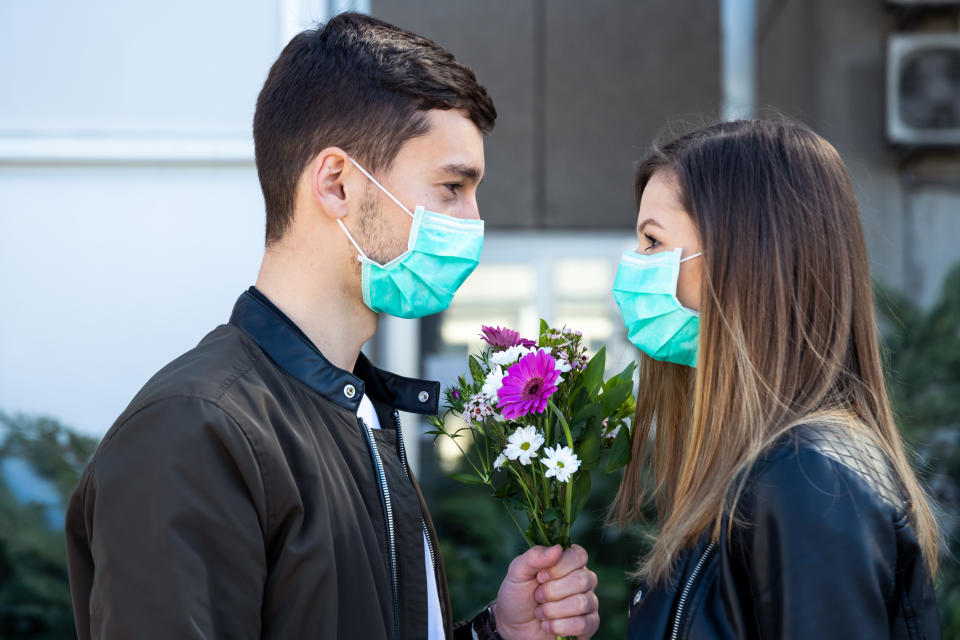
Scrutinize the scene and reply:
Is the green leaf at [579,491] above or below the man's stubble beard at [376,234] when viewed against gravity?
below

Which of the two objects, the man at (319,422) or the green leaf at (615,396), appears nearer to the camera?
the man at (319,422)

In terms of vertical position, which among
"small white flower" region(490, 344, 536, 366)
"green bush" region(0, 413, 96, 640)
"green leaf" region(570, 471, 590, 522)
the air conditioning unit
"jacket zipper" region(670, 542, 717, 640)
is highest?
the air conditioning unit

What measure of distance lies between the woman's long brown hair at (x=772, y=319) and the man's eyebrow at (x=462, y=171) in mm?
517

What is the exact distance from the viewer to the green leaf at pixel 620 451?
6.91 feet

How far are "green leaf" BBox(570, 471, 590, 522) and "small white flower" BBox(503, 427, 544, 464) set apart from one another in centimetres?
17

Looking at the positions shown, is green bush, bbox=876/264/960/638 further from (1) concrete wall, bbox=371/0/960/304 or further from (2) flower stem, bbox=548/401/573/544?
(2) flower stem, bbox=548/401/573/544

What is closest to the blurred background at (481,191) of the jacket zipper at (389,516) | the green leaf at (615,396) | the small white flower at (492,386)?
the green leaf at (615,396)

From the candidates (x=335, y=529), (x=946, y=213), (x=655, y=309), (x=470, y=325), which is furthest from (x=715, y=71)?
(x=335, y=529)

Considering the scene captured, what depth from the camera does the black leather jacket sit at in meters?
1.45

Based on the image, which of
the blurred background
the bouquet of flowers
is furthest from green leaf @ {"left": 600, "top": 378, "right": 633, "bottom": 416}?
the blurred background

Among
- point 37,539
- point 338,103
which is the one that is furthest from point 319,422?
point 37,539

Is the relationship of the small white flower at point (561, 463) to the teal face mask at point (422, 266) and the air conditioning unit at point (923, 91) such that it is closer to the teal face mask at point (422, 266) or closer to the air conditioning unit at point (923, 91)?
the teal face mask at point (422, 266)

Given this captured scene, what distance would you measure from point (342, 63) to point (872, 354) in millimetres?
1318

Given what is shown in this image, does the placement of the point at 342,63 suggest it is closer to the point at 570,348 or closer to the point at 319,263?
the point at 319,263
